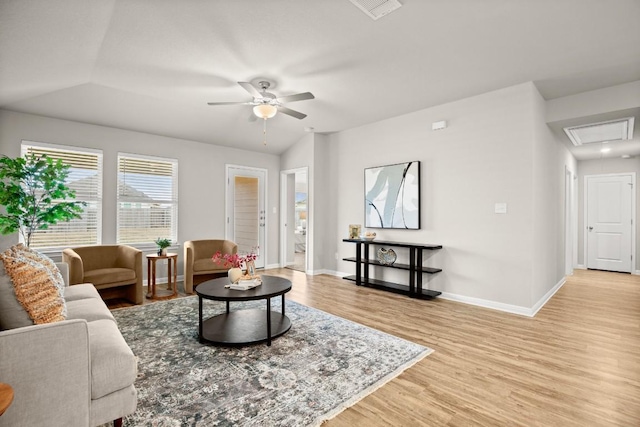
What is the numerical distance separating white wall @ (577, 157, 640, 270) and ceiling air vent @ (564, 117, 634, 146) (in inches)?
78.6

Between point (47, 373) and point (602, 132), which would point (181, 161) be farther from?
point (602, 132)

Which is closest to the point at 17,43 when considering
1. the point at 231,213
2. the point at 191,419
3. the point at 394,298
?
the point at 191,419

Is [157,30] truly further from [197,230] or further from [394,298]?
[394,298]

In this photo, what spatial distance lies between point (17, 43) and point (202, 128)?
284 centimetres

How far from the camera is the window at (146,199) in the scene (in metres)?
5.07

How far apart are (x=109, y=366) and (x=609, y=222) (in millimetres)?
8911

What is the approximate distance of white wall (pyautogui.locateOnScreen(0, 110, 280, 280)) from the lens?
4.25 metres

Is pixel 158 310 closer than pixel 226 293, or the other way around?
pixel 226 293

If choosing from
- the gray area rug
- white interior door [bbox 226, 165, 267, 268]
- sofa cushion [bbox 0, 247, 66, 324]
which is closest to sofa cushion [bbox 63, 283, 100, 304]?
the gray area rug

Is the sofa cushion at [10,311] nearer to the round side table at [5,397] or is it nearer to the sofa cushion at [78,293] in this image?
the round side table at [5,397]

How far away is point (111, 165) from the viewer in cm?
492

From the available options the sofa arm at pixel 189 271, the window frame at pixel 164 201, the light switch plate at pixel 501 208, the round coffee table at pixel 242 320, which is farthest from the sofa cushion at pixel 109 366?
the light switch plate at pixel 501 208

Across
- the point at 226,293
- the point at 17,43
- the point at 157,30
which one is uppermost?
the point at 157,30

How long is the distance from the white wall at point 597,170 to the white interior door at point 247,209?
23.1ft
